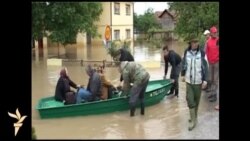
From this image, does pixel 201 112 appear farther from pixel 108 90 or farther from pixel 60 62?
pixel 60 62

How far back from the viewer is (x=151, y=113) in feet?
32.9

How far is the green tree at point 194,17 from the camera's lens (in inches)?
590

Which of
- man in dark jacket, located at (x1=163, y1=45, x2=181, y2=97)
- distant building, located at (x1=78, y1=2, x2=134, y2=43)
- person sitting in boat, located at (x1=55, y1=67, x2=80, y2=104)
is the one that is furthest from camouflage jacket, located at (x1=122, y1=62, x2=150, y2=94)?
distant building, located at (x1=78, y1=2, x2=134, y2=43)

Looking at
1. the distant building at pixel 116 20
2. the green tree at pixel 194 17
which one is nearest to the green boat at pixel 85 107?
the green tree at pixel 194 17

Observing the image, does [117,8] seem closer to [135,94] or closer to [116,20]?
[116,20]

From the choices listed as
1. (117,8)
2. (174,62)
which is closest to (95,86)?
(174,62)

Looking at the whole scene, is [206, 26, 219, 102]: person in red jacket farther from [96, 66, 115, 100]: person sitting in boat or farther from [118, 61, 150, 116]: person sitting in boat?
[96, 66, 115, 100]: person sitting in boat

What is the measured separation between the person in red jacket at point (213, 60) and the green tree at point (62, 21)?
31.3 feet

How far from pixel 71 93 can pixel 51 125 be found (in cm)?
106

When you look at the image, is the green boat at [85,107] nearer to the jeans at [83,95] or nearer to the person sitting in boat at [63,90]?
the person sitting in boat at [63,90]

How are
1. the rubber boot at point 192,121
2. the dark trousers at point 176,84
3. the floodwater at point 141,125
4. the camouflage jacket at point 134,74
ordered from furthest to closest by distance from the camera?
the dark trousers at point 176,84
the camouflage jacket at point 134,74
the rubber boot at point 192,121
the floodwater at point 141,125

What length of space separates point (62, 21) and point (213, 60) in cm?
1141
